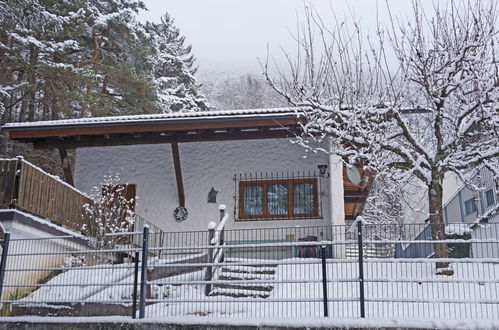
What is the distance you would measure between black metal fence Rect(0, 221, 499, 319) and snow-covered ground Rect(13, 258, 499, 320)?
0.07 feet

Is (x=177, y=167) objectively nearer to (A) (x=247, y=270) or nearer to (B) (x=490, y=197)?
(A) (x=247, y=270)

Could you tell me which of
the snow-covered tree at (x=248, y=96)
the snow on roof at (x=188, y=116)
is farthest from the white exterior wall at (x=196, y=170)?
the snow-covered tree at (x=248, y=96)

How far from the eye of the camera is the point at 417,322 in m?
6.63

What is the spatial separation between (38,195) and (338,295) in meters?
6.77

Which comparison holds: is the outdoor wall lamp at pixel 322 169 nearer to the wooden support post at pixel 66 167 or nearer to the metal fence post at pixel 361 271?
the metal fence post at pixel 361 271

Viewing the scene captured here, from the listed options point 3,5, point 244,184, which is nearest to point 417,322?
point 244,184

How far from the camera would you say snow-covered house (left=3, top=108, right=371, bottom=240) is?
44.2 feet

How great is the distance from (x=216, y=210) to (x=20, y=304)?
248 inches

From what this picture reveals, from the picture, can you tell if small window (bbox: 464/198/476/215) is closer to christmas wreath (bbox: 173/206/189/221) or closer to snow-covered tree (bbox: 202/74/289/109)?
christmas wreath (bbox: 173/206/189/221)

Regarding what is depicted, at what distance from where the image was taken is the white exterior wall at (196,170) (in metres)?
14.2

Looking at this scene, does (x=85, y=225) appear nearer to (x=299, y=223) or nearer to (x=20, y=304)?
(x=20, y=304)

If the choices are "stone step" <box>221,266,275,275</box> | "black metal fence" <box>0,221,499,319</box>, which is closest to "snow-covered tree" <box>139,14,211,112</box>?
"black metal fence" <box>0,221,499,319</box>

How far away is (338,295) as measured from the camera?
816 centimetres

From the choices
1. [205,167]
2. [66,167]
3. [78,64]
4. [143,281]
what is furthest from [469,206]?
[78,64]
